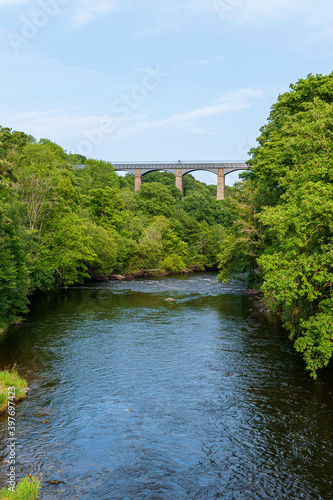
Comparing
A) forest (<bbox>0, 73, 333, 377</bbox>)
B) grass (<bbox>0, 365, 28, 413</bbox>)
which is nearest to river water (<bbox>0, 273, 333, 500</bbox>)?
grass (<bbox>0, 365, 28, 413</bbox>)

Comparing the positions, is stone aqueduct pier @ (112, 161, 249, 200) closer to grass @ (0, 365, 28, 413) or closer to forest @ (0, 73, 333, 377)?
forest @ (0, 73, 333, 377)

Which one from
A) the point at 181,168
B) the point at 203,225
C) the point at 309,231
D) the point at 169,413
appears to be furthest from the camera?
the point at 181,168

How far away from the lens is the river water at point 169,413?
36.4 ft

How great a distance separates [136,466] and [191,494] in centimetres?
192

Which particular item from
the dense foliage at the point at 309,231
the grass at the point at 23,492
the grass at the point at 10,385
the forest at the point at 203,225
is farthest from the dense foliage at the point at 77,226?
the grass at the point at 23,492

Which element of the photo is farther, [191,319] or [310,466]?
[191,319]

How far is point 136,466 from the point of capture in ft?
38.4

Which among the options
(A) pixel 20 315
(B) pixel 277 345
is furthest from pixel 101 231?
(B) pixel 277 345

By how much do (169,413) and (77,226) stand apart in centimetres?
3281

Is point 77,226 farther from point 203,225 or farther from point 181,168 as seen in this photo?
point 181,168

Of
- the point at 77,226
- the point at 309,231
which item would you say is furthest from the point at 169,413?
the point at 77,226

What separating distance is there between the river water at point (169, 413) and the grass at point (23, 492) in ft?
2.29

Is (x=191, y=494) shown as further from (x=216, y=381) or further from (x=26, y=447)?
(x=216, y=381)

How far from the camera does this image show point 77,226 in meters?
45.0
